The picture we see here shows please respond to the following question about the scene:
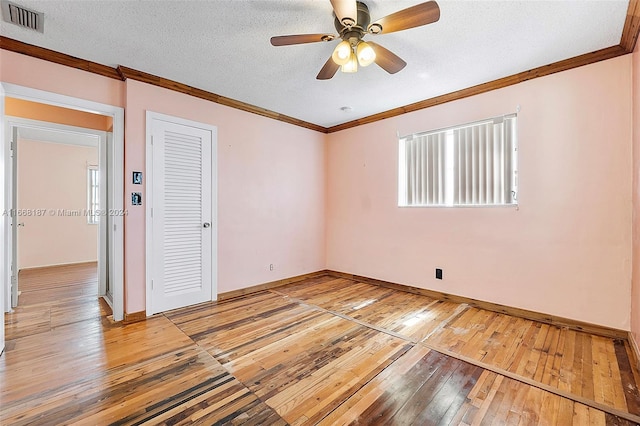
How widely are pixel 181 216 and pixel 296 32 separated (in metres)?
2.44

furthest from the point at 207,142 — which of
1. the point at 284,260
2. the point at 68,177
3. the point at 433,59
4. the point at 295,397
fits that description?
the point at 68,177

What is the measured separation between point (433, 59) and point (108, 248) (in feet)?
15.8

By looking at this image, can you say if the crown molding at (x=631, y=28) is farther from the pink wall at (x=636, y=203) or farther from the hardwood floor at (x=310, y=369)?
the hardwood floor at (x=310, y=369)

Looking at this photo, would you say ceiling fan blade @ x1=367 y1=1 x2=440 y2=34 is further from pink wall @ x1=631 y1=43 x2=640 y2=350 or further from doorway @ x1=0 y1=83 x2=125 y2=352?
doorway @ x1=0 y1=83 x2=125 y2=352

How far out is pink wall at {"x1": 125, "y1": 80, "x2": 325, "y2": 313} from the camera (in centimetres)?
309

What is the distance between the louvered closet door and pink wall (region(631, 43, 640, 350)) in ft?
14.1

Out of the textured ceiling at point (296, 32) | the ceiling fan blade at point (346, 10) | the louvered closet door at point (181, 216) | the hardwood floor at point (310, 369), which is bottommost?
the hardwood floor at point (310, 369)

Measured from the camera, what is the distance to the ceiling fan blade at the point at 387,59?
221 cm

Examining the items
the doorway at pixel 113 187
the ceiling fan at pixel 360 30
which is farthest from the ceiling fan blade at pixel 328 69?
the doorway at pixel 113 187

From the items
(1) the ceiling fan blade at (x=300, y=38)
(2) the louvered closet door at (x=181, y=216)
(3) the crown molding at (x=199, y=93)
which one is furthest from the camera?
(2) the louvered closet door at (x=181, y=216)

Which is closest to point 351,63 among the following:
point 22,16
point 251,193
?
point 251,193

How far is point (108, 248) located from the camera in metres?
4.00

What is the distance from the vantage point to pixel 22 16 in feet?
7.03

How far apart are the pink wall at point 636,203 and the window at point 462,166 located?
36.1 inches
